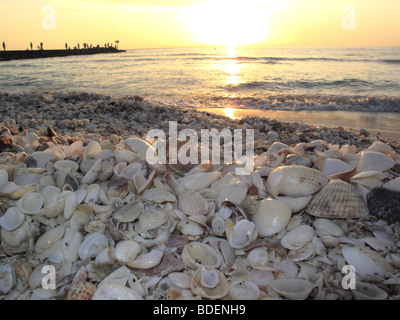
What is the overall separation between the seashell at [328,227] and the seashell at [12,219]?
2.03m

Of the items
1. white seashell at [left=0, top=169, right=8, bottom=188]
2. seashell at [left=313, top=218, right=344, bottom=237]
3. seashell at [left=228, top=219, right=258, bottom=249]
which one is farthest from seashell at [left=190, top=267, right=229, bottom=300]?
white seashell at [left=0, top=169, right=8, bottom=188]

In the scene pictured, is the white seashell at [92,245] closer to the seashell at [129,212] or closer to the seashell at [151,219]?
the seashell at [129,212]

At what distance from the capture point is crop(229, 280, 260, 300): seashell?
1625mm

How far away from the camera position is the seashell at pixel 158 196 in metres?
2.10

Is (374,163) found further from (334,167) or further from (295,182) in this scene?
(295,182)

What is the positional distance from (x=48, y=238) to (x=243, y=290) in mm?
1318

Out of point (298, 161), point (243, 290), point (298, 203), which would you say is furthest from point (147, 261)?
point (298, 161)

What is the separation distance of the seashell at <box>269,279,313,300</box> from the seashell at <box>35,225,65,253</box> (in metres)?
1.43

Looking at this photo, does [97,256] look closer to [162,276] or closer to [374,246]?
[162,276]

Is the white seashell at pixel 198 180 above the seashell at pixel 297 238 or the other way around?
above

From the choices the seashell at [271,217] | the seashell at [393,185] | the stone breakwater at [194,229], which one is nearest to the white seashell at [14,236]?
the stone breakwater at [194,229]
